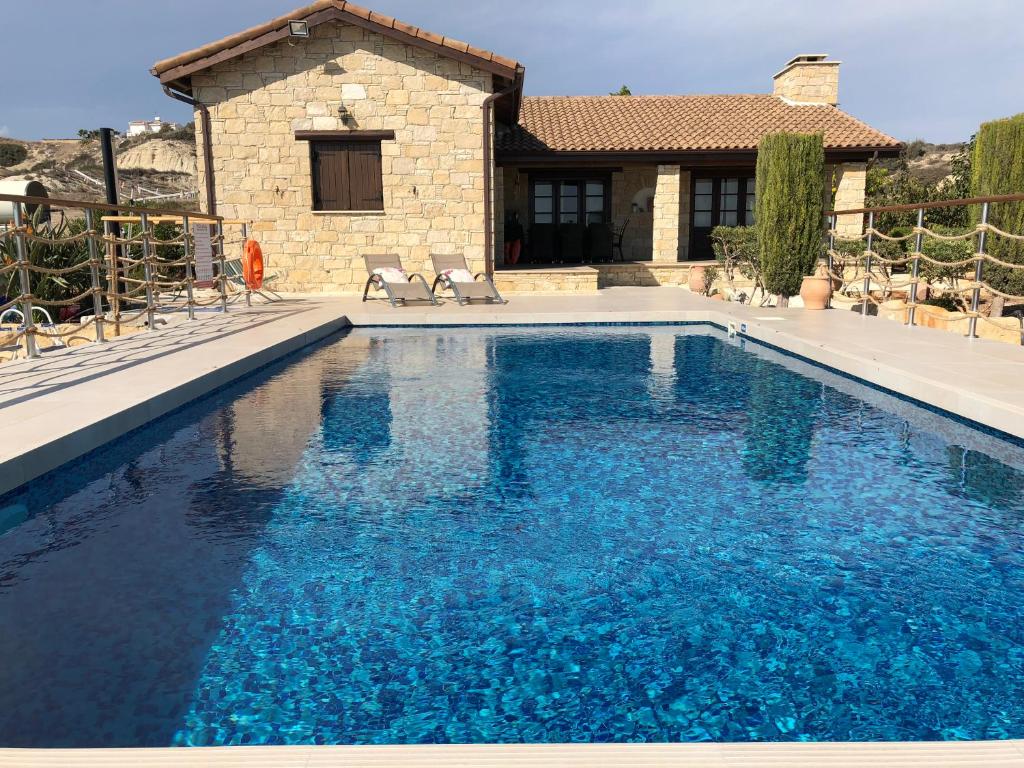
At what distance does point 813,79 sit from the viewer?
70.6 ft

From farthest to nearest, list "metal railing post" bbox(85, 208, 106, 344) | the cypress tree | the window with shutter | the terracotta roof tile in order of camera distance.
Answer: the terracotta roof tile < the window with shutter < the cypress tree < "metal railing post" bbox(85, 208, 106, 344)

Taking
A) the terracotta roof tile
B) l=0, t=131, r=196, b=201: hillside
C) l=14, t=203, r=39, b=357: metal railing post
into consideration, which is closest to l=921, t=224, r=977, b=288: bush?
the terracotta roof tile

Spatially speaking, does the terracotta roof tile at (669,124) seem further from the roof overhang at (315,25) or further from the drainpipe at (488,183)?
the roof overhang at (315,25)

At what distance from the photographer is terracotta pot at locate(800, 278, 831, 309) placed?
1224cm

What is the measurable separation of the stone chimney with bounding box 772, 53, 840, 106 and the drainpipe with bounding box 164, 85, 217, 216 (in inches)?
602

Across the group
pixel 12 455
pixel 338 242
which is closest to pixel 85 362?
pixel 12 455

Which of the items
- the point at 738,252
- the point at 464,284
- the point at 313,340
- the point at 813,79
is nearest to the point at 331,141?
the point at 464,284

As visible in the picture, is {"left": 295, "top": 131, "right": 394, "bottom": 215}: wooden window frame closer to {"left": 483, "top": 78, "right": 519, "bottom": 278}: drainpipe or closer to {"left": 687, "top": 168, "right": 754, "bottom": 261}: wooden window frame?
{"left": 483, "top": 78, "right": 519, "bottom": 278}: drainpipe

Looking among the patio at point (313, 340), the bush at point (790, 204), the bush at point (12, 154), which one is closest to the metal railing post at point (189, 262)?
the patio at point (313, 340)

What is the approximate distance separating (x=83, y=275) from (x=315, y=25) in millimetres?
6213

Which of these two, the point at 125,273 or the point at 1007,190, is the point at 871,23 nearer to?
the point at 1007,190

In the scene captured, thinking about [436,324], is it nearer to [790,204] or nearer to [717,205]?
[790,204]

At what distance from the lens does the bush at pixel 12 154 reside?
63.1m

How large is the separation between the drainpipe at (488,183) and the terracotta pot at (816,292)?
6.01 m
